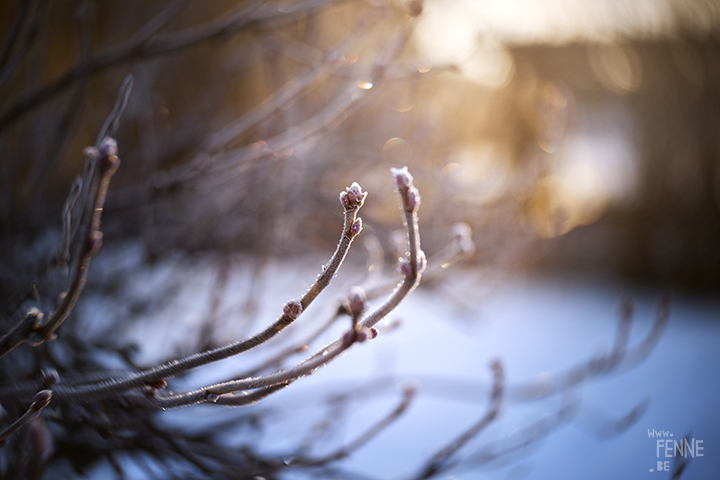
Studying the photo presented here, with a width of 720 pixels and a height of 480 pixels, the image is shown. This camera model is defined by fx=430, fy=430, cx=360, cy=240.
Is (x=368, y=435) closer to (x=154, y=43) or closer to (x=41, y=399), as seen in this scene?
(x=41, y=399)

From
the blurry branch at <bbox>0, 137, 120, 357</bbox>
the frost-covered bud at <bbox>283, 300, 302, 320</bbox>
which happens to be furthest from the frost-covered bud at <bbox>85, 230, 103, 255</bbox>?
the frost-covered bud at <bbox>283, 300, 302, 320</bbox>

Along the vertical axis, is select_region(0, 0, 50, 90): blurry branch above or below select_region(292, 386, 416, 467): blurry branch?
above

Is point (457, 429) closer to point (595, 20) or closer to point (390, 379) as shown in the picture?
point (390, 379)

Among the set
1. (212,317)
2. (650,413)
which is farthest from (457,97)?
(212,317)

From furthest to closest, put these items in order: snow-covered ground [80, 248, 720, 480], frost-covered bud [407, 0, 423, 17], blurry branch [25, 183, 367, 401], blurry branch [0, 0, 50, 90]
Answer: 1. snow-covered ground [80, 248, 720, 480]
2. frost-covered bud [407, 0, 423, 17]
3. blurry branch [0, 0, 50, 90]
4. blurry branch [25, 183, 367, 401]

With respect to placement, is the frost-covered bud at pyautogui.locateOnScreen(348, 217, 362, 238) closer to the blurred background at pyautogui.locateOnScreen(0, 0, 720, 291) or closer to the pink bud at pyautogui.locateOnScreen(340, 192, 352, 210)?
the pink bud at pyautogui.locateOnScreen(340, 192, 352, 210)

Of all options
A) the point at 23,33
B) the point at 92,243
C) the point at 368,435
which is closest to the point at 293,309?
the point at 92,243
